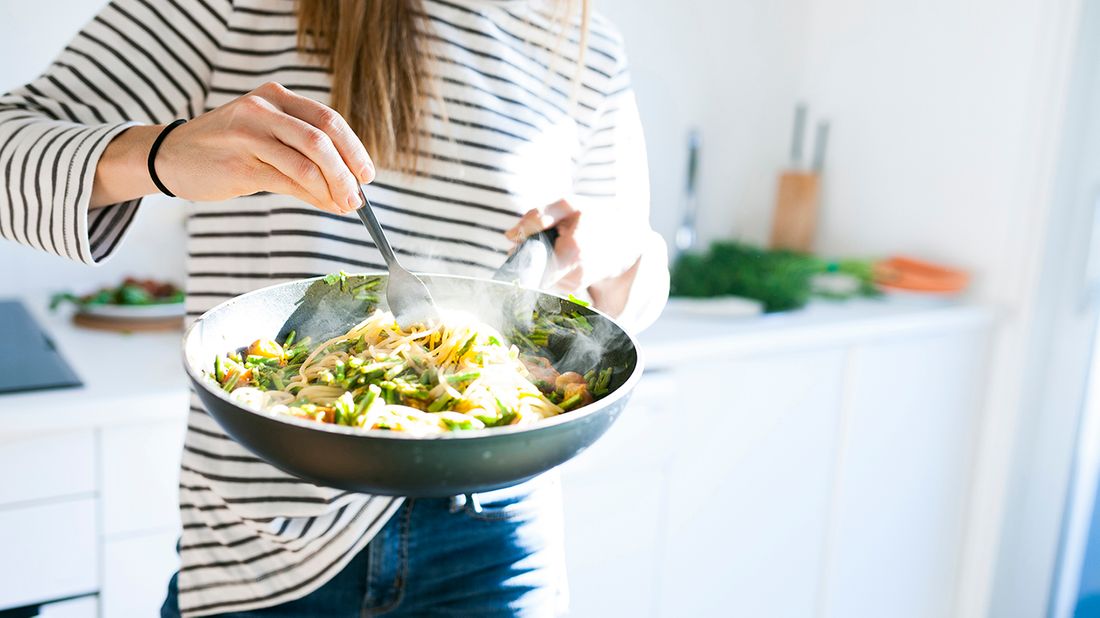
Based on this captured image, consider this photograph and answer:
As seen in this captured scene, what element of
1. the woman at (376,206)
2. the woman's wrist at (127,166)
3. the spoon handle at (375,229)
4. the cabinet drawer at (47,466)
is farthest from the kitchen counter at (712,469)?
the spoon handle at (375,229)

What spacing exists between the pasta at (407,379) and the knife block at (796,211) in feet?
5.98

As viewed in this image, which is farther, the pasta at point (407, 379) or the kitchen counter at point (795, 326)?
the kitchen counter at point (795, 326)

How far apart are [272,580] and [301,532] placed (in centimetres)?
6

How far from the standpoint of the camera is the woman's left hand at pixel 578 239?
80 centimetres

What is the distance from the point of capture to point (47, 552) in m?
1.31

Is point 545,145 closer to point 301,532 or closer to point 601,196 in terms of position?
point 601,196

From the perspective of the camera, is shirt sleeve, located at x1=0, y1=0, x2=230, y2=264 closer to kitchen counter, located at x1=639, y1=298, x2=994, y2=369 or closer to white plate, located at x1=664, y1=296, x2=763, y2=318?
kitchen counter, located at x1=639, y1=298, x2=994, y2=369

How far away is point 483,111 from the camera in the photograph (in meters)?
0.94

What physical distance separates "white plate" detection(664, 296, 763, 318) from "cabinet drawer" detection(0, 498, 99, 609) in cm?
116

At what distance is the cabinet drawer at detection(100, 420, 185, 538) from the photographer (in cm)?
133

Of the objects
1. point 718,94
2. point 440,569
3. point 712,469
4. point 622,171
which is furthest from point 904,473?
point 440,569

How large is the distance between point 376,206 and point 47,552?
0.79 metres

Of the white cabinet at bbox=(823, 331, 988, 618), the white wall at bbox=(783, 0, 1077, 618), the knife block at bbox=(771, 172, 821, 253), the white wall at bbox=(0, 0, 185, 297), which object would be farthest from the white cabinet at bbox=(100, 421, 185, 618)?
the white wall at bbox=(783, 0, 1077, 618)

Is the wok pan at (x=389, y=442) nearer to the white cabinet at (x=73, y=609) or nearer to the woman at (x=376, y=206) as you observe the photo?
the woman at (x=376, y=206)
